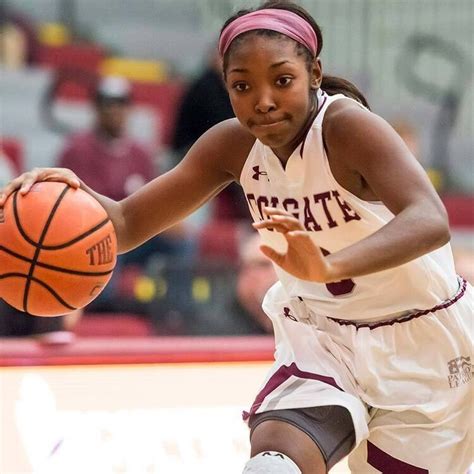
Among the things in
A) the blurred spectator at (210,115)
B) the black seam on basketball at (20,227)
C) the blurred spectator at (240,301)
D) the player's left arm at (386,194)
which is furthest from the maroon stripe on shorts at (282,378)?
the blurred spectator at (210,115)

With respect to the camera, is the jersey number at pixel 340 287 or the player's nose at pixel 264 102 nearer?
the player's nose at pixel 264 102

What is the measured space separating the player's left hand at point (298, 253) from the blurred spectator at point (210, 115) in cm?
509

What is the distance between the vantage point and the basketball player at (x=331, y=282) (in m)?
2.83

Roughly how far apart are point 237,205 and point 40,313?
470 cm

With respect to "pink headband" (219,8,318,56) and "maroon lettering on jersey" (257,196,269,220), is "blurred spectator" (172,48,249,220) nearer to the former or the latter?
"maroon lettering on jersey" (257,196,269,220)

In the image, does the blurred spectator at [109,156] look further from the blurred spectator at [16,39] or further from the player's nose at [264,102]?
the player's nose at [264,102]

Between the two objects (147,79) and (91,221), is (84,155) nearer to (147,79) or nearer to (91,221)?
(147,79)

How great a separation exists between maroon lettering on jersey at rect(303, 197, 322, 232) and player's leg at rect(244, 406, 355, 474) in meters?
0.48

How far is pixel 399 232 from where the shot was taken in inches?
105

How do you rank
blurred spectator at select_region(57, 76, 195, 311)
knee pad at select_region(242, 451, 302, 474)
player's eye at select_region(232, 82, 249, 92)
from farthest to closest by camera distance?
1. blurred spectator at select_region(57, 76, 195, 311)
2. player's eye at select_region(232, 82, 249, 92)
3. knee pad at select_region(242, 451, 302, 474)

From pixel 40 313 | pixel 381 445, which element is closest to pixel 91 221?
pixel 40 313

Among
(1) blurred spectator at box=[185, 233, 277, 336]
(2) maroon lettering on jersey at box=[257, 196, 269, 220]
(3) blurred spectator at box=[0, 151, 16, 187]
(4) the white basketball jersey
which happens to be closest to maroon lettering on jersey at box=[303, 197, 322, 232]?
(4) the white basketball jersey

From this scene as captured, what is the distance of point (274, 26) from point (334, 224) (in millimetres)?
Result: 558

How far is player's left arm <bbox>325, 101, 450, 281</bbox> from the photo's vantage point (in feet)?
8.55
